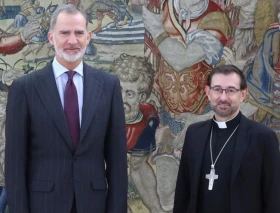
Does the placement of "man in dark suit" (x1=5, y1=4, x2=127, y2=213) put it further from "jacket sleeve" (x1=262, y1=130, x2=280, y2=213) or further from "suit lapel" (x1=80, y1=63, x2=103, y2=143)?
"jacket sleeve" (x1=262, y1=130, x2=280, y2=213)

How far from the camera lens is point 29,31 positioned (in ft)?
17.9

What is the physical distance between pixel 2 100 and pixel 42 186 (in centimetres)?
240

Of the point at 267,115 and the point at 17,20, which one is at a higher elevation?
the point at 17,20

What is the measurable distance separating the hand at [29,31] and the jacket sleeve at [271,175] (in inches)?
110

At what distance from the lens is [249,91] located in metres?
5.20

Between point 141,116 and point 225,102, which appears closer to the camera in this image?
point 225,102

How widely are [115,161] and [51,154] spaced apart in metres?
0.38

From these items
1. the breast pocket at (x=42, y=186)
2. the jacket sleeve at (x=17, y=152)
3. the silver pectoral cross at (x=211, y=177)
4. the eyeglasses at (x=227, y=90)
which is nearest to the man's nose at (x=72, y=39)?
the jacket sleeve at (x=17, y=152)

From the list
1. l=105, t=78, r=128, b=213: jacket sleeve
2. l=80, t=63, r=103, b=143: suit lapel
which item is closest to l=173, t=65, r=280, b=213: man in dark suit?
l=105, t=78, r=128, b=213: jacket sleeve

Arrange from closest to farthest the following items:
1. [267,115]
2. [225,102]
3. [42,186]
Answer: [42,186], [225,102], [267,115]

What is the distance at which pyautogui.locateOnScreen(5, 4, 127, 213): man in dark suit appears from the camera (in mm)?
3273

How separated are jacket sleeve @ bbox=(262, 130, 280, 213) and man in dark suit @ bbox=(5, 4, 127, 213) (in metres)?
0.86

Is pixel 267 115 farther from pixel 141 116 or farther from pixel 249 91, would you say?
pixel 141 116

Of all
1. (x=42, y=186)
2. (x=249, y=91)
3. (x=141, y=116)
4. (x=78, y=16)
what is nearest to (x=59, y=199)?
(x=42, y=186)
